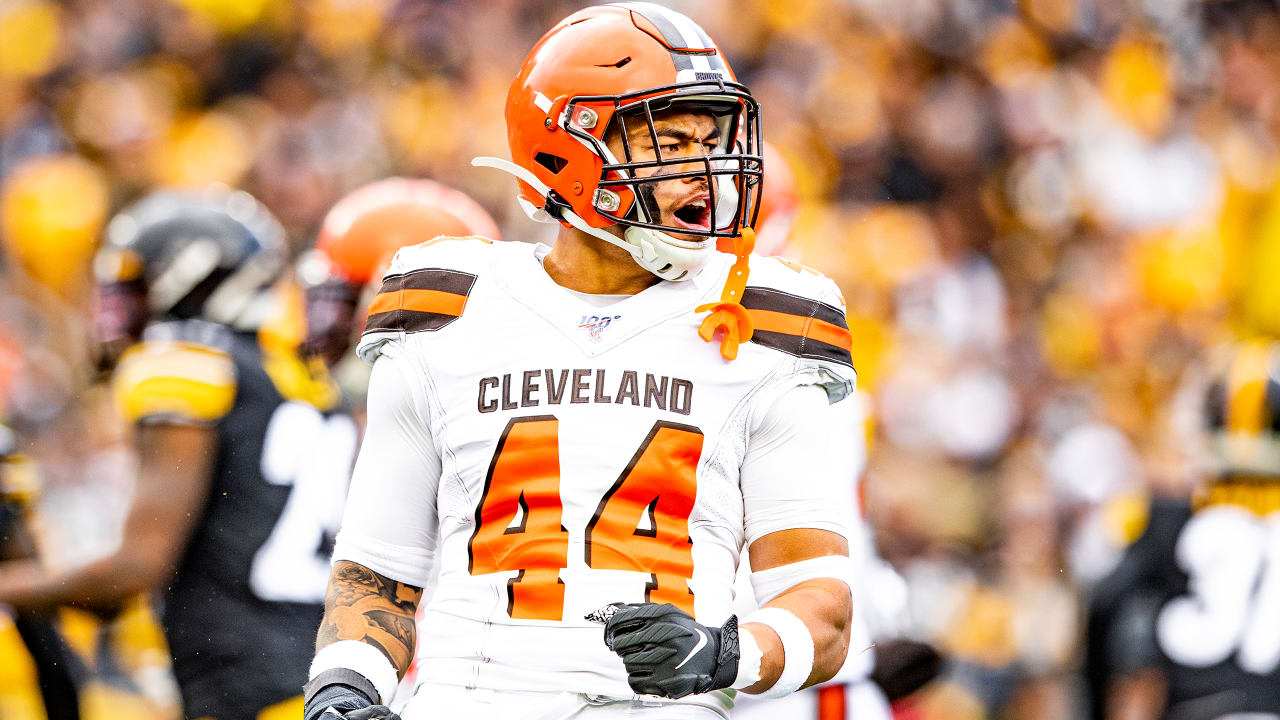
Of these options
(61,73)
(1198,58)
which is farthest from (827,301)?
(61,73)

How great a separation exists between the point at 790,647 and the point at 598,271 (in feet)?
2.57

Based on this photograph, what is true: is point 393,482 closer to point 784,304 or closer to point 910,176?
point 784,304

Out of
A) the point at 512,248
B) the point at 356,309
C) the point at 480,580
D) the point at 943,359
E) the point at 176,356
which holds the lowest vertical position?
the point at 480,580

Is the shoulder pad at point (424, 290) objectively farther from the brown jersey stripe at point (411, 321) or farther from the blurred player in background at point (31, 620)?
the blurred player in background at point (31, 620)

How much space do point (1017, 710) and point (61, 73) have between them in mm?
7809

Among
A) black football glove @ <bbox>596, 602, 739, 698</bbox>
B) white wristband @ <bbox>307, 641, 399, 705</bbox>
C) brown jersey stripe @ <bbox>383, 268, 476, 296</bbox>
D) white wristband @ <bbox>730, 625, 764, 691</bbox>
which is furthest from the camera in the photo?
brown jersey stripe @ <bbox>383, 268, 476, 296</bbox>

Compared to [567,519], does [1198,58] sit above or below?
above

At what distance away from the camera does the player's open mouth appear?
2.54m

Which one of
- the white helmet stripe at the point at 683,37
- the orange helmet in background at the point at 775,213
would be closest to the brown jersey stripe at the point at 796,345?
the white helmet stripe at the point at 683,37

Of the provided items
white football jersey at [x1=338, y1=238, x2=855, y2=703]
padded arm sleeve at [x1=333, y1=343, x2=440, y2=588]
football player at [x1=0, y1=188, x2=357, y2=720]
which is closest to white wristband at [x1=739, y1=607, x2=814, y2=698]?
white football jersey at [x1=338, y1=238, x2=855, y2=703]

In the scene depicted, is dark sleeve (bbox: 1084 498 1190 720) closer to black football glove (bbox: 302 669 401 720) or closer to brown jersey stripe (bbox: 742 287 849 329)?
brown jersey stripe (bbox: 742 287 849 329)

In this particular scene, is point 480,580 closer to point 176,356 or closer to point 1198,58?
point 176,356

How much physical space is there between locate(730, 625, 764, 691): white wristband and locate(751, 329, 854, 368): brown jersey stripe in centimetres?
53

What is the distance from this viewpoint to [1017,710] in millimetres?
8156
